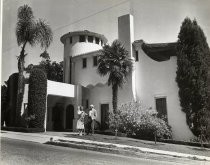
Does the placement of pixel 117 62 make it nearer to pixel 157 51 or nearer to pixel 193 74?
pixel 157 51

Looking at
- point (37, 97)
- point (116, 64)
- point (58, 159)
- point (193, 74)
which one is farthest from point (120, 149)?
point (37, 97)

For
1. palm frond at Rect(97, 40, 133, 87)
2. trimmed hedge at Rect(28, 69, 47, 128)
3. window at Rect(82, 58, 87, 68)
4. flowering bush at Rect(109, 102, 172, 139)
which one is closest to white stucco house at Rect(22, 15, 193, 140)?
window at Rect(82, 58, 87, 68)

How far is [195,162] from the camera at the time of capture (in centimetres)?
695

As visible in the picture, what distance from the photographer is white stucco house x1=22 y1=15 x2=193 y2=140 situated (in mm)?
13750

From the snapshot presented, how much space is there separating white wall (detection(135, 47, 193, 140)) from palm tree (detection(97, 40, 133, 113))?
79 cm

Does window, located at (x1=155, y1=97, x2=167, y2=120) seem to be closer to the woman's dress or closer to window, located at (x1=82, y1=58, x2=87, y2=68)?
the woman's dress

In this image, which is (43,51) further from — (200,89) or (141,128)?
(200,89)

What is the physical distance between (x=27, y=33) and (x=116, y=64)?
A: 5628mm

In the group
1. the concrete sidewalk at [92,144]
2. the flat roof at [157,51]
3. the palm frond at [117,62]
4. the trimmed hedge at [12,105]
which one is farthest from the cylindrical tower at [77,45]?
the concrete sidewalk at [92,144]

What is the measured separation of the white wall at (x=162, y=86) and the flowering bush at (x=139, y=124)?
80cm

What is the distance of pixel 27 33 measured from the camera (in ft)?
38.9

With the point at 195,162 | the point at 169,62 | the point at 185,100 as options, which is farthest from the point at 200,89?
the point at 195,162

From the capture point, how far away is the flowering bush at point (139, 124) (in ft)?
38.6

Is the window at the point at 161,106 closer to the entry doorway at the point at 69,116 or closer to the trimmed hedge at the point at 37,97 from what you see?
the entry doorway at the point at 69,116
